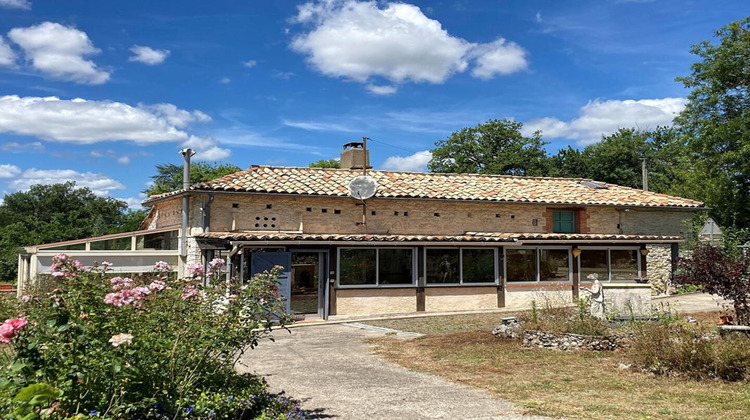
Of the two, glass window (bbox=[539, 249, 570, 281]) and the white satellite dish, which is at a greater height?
the white satellite dish

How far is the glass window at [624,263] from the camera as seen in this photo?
20.2 meters

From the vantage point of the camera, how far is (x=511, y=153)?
4653 centimetres

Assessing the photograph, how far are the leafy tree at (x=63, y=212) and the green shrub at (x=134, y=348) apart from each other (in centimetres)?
4408

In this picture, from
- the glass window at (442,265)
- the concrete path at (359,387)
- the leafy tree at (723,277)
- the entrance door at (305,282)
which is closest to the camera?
the concrete path at (359,387)

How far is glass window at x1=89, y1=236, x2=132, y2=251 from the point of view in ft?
54.8

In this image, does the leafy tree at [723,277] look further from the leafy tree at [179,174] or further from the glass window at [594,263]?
the leafy tree at [179,174]

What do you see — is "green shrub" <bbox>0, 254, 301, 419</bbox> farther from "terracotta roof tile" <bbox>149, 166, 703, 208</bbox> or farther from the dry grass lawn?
"terracotta roof tile" <bbox>149, 166, 703, 208</bbox>

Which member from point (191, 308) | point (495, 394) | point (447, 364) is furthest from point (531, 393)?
point (191, 308)

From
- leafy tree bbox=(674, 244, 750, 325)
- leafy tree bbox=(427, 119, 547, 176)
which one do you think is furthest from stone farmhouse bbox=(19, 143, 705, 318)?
leafy tree bbox=(427, 119, 547, 176)

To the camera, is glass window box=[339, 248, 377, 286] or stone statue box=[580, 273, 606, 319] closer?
stone statue box=[580, 273, 606, 319]

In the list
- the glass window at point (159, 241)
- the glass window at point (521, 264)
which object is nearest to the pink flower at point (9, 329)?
the glass window at point (159, 241)

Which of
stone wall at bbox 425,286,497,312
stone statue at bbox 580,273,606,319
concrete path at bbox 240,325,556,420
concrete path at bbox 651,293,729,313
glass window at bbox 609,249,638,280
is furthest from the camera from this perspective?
glass window at bbox 609,249,638,280

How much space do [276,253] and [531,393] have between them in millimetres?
9874

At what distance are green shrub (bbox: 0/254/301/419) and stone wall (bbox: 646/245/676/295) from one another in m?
19.6
